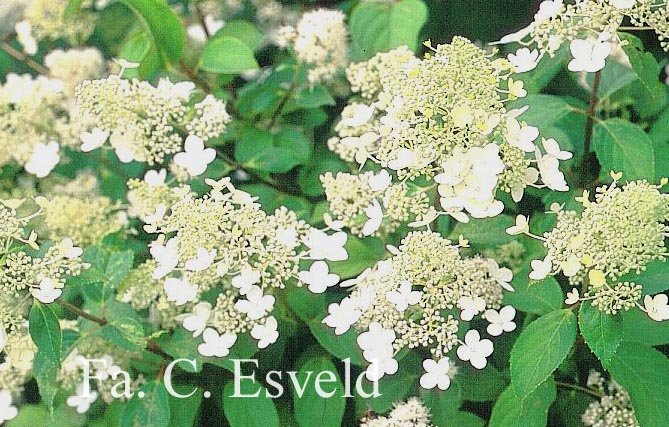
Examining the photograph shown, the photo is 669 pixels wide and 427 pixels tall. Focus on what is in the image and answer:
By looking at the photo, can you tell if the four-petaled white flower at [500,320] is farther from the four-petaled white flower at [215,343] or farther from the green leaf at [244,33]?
the green leaf at [244,33]

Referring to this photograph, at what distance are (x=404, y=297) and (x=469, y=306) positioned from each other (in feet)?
0.22

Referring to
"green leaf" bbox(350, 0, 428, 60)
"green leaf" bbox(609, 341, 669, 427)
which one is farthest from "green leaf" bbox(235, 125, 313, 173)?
"green leaf" bbox(609, 341, 669, 427)

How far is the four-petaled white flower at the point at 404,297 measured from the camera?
2.55 feet

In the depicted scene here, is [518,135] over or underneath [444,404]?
over

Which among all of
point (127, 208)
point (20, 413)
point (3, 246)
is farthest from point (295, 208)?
point (20, 413)

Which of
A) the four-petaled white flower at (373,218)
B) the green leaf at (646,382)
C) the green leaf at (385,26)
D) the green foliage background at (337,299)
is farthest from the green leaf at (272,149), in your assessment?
the green leaf at (646,382)

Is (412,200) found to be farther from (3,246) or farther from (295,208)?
(3,246)

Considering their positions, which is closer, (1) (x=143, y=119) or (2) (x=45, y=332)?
(2) (x=45, y=332)

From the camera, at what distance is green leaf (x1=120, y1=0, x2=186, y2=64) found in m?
1.14

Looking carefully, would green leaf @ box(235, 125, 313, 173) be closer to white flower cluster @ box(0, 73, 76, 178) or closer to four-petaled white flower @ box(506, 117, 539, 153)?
white flower cluster @ box(0, 73, 76, 178)

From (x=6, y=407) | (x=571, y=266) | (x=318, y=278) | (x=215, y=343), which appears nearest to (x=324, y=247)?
(x=318, y=278)

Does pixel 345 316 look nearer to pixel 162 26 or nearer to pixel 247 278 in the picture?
pixel 247 278

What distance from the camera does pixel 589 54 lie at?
2.75 feet

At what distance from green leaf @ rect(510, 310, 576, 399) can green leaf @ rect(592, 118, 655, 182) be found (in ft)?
0.60
